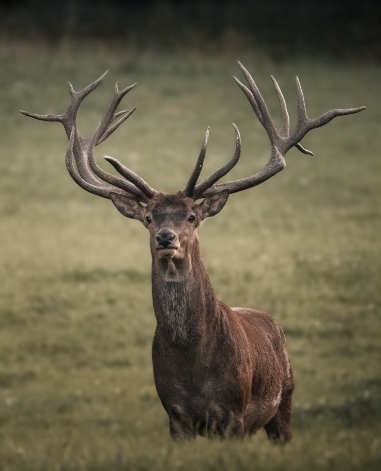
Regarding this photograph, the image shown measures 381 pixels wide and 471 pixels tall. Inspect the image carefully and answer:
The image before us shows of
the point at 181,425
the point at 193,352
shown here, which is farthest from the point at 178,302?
the point at 181,425

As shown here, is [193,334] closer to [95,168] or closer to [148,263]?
[95,168]

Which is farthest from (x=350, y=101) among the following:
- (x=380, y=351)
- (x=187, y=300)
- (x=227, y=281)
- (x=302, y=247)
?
(x=187, y=300)

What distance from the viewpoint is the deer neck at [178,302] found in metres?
7.68

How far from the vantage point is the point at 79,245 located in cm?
1859

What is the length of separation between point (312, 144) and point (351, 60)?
813 centimetres

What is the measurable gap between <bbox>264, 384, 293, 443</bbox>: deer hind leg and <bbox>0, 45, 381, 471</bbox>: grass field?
0.63 feet

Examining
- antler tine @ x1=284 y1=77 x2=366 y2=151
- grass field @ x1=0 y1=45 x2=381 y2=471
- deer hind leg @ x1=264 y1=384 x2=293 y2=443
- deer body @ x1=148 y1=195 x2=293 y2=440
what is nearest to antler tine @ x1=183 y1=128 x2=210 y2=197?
deer body @ x1=148 y1=195 x2=293 y2=440

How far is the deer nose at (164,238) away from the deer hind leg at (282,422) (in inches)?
82.3

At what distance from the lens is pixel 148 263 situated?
1759cm

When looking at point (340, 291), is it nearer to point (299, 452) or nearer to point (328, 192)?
point (328, 192)

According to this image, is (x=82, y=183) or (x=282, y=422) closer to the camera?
(x=82, y=183)

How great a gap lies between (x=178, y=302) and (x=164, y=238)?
559 millimetres

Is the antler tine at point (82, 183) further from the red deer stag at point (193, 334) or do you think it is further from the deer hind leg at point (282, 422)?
the deer hind leg at point (282, 422)

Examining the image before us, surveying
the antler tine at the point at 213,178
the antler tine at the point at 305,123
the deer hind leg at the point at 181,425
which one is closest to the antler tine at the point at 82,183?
the antler tine at the point at 213,178
